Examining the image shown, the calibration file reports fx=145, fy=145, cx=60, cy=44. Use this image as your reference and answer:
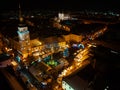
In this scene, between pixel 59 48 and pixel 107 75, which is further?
pixel 59 48

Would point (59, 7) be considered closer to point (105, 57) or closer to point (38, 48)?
point (38, 48)

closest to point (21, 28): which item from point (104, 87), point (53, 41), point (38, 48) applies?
point (38, 48)

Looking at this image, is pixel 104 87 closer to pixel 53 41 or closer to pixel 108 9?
pixel 53 41

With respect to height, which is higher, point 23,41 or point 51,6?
point 51,6

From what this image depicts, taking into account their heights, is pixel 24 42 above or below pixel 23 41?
below

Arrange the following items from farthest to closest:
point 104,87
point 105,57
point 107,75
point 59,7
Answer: point 59,7 → point 105,57 → point 107,75 → point 104,87

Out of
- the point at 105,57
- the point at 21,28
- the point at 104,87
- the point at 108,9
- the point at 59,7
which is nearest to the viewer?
the point at 104,87

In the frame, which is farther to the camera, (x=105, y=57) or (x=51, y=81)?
(x=51, y=81)

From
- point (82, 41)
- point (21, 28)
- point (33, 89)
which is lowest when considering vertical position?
point (33, 89)

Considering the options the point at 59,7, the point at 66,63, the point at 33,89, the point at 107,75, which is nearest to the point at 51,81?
the point at 33,89
